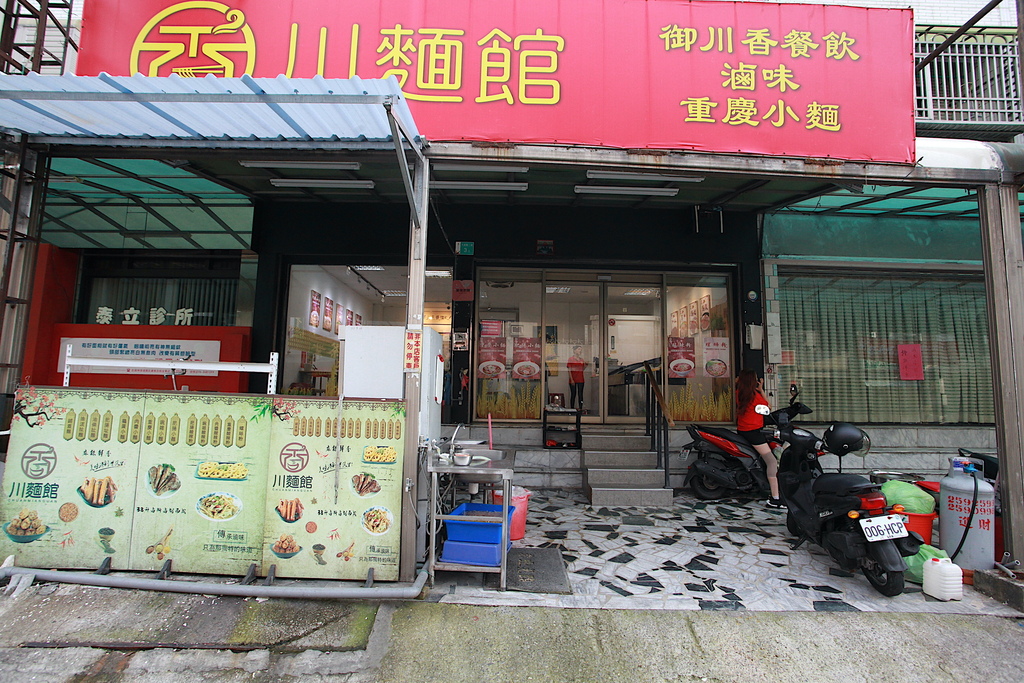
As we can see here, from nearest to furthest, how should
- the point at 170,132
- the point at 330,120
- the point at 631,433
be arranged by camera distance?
1. the point at 330,120
2. the point at 170,132
3. the point at 631,433

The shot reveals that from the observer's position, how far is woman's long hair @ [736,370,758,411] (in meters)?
6.52

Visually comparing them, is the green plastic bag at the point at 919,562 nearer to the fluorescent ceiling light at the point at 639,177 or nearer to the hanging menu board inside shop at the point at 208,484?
the fluorescent ceiling light at the point at 639,177

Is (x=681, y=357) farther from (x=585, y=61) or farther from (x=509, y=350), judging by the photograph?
(x=585, y=61)

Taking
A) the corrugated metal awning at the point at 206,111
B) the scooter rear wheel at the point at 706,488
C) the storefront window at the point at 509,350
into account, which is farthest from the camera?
the storefront window at the point at 509,350

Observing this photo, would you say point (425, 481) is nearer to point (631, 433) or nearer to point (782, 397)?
point (631, 433)

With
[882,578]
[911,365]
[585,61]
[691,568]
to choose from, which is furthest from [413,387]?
[911,365]

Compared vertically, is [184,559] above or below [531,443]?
below

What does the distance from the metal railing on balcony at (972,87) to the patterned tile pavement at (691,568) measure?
6.56 m

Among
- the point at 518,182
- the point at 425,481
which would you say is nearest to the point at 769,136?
the point at 518,182

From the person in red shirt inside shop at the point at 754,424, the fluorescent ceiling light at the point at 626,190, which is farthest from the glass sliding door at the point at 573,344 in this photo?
the person in red shirt inside shop at the point at 754,424

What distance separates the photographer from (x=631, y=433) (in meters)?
7.64

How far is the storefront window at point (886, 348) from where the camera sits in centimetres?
845

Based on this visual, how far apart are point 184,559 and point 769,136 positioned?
600 cm

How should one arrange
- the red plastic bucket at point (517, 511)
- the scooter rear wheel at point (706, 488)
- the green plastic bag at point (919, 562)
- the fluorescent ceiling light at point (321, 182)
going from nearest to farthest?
the green plastic bag at point (919, 562) < the red plastic bucket at point (517, 511) < the fluorescent ceiling light at point (321, 182) < the scooter rear wheel at point (706, 488)
